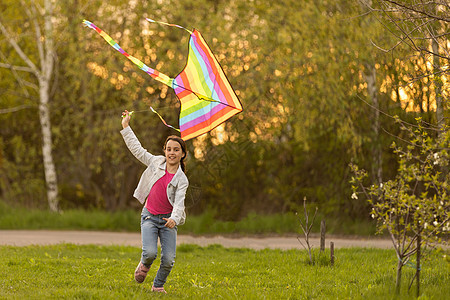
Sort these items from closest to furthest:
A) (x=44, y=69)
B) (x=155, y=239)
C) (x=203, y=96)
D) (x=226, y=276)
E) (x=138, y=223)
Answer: (x=155, y=239) → (x=203, y=96) → (x=226, y=276) → (x=138, y=223) → (x=44, y=69)

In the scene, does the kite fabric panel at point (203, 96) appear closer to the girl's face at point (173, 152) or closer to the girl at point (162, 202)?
the girl's face at point (173, 152)

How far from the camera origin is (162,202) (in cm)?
629

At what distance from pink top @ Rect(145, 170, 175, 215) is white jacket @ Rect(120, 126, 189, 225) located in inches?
2.6

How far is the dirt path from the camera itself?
12.3 metres

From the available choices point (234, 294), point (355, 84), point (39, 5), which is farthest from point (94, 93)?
point (234, 294)

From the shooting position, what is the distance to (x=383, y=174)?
562 inches

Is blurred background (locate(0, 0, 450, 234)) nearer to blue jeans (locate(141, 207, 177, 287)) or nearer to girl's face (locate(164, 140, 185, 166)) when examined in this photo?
girl's face (locate(164, 140, 185, 166))

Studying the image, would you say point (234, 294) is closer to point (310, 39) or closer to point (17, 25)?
point (310, 39)

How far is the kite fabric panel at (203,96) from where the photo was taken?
6398mm

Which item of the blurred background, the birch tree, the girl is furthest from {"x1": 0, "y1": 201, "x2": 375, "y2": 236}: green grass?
the girl

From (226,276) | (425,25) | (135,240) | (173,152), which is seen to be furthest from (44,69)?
(425,25)

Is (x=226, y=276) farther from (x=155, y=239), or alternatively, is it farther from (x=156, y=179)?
(x=156, y=179)

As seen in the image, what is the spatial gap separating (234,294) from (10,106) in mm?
14092

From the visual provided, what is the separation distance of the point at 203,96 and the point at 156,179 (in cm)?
106
